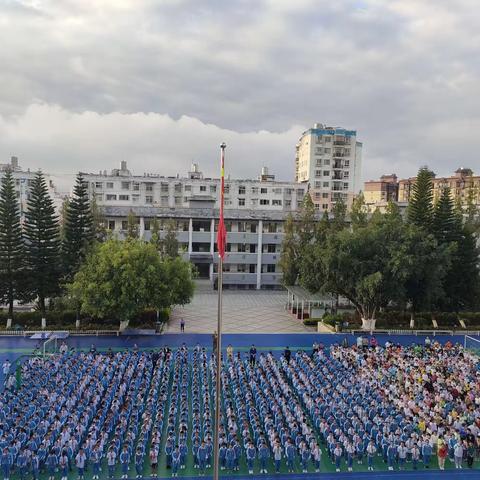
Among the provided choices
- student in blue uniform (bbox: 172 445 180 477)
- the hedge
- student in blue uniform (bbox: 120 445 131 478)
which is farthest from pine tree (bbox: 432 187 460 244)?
student in blue uniform (bbox: 120 445 131 478)

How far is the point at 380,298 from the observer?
28391 millimetres

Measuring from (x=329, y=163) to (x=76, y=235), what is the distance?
126 ft

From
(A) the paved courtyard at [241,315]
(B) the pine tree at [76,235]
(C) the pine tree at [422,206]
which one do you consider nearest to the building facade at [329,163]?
(A) the paved courtyard at [241,315]

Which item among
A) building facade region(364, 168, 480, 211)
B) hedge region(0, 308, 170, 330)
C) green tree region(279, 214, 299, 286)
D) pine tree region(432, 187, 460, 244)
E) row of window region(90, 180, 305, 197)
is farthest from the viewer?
building facade region(364, 168, 480, 211)

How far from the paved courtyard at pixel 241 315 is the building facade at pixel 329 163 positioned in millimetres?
23115

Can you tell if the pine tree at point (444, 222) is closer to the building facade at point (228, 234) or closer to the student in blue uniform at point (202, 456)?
the building facade at point (228, 234)

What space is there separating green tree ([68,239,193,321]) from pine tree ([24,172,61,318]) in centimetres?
374

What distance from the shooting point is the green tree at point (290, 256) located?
3641cm

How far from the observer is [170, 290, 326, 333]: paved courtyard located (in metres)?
29.7

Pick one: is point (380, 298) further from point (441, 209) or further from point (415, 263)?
point (441, 209)

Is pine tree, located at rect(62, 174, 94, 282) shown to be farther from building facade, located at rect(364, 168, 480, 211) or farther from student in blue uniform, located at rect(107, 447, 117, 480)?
building facade, located at rect(364, 168, 480, 211)

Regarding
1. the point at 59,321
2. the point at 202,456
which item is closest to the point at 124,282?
the point at 59,321

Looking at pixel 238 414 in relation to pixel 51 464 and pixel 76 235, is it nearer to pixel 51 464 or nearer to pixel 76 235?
pixel 51 464

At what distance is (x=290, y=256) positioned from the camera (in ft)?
121
